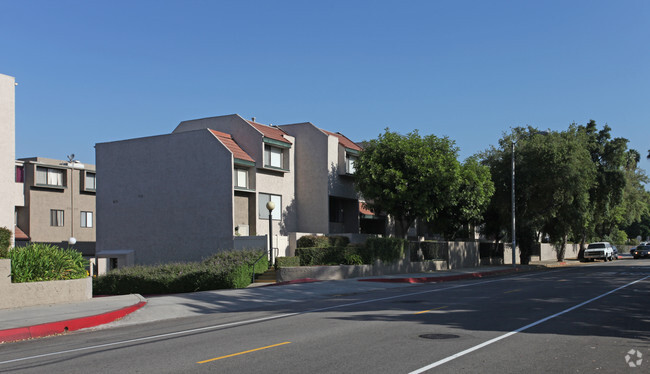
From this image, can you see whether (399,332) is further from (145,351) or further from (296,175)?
(296,175)

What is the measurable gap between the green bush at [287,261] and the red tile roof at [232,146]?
24.9ft

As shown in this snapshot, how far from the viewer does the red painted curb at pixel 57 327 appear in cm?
1209

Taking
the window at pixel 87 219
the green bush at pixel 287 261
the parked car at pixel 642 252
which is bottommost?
the parked car at pixel 642 252

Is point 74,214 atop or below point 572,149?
below

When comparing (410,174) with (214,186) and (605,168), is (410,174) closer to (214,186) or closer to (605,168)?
(214,186)

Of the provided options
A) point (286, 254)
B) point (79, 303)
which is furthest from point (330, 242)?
point (79, 303)

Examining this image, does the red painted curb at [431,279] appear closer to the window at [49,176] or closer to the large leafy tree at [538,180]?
the large leafy tree at [538,180]

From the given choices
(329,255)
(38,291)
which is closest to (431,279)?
(329,255)

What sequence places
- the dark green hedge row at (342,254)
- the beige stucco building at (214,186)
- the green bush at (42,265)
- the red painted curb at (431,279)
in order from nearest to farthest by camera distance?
the green bush at (42,265) < the red painted curb at (431,279) < the dark green hedge row at (342,254) < the beige stucco building at (214,186)

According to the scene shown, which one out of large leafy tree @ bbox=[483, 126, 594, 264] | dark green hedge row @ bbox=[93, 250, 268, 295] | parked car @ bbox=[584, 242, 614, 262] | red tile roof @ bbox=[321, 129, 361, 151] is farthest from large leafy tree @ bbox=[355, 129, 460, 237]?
parked car @ bbox=[584, 242, 614, 262]

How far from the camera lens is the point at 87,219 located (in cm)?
5359

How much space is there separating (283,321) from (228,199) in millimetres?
20944

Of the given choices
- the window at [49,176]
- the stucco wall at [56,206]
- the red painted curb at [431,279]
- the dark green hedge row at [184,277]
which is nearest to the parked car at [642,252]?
the red painted curb at [431,279]

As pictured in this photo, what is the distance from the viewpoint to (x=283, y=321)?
13.6m
